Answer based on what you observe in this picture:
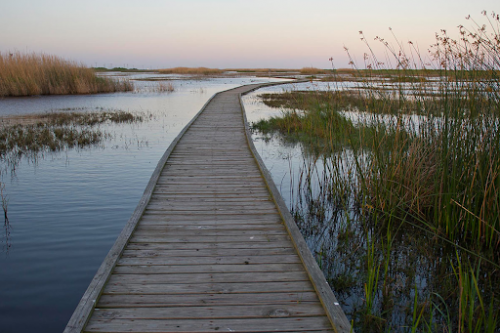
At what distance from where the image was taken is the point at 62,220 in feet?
14.9

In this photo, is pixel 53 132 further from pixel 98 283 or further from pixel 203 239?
pixel 98 283

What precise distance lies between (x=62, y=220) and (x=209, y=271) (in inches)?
108

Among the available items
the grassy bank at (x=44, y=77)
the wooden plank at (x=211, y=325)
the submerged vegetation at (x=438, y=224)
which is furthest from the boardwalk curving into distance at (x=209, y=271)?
the grassy bank at (x=44, y=77)

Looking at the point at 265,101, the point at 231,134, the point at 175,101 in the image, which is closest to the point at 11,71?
the point at 175,101

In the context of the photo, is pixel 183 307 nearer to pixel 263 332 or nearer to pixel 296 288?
pixel 263 332

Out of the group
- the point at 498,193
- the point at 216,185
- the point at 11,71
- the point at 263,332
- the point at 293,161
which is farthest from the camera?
the point at 11,71

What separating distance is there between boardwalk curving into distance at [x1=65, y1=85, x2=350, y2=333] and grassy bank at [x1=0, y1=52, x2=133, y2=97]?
49.4ft

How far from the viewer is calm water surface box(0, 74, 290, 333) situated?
10.0ft

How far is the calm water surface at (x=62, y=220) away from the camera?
306cm

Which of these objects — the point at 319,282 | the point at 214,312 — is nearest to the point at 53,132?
the point at 214,312

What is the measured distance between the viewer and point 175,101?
55.6 feet

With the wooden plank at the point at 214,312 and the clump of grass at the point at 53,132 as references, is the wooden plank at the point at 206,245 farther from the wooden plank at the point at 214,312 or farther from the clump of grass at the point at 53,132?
the clump of grass at the point at 53,132

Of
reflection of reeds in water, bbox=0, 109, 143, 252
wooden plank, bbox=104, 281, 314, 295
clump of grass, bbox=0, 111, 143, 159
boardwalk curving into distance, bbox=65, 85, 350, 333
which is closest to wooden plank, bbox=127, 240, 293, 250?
boardwalk curving into distance, bbox=65, 85, 350, 333

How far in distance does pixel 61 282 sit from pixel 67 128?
24.1 ft
